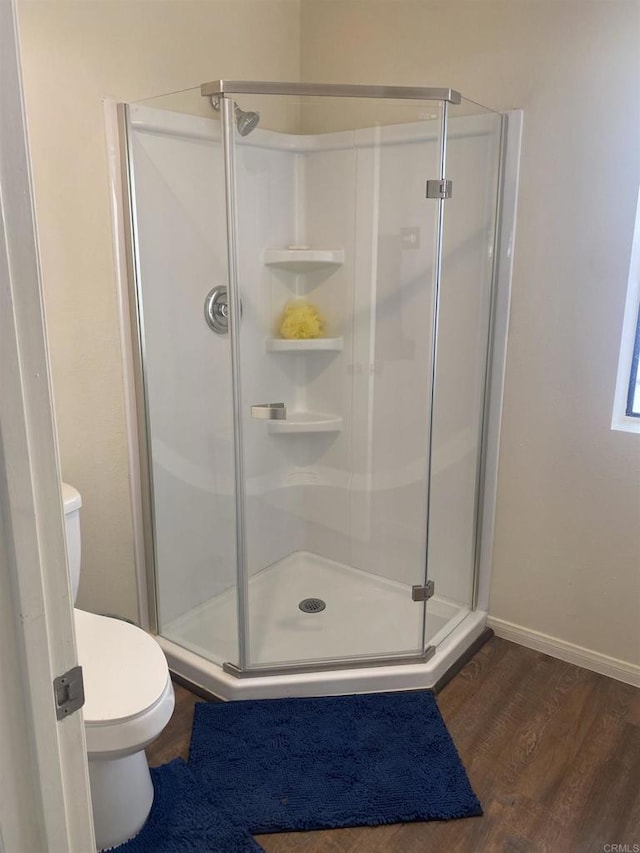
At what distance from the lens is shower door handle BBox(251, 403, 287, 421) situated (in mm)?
2211

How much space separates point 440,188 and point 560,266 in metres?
0.47

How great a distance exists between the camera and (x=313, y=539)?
266 cm

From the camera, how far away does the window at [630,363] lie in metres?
1.95

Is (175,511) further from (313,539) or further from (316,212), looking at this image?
(316,212)

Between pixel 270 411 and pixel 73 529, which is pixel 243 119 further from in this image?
pixel 73 529

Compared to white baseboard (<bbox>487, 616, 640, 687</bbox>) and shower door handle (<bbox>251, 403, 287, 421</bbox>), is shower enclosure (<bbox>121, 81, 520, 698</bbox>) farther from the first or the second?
white baseboard (<bbox>487, 616, 640, 687</bbox>)

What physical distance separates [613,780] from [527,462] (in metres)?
1.00

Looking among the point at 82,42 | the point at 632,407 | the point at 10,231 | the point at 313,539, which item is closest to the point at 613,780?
the point at 632,407

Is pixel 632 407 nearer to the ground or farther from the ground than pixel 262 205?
nearer to the ground

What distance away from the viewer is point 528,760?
1.79 meters

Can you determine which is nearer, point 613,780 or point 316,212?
point 613,780

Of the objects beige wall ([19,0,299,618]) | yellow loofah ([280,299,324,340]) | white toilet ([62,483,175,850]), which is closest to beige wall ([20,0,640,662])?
beige wall ([19,0,299,618])

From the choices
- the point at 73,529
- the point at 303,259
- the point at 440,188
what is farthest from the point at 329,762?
the point at 440,188

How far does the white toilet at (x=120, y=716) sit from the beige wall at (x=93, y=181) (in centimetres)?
50
